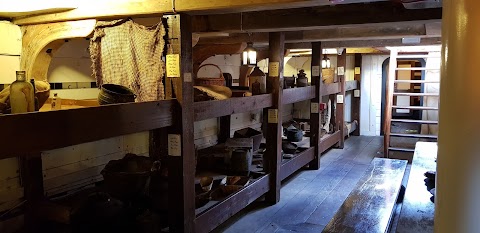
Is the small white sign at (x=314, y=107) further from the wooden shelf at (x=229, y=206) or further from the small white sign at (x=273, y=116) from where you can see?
the wooden shelf at (x=229, y=206)

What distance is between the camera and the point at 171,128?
2758 millimetres

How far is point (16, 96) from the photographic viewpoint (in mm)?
2045

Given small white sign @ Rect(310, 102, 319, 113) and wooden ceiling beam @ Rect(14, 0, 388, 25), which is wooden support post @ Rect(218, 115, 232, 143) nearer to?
small white sign @ Rect(310, 102, 319, 113)

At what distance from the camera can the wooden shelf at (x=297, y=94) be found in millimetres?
4859

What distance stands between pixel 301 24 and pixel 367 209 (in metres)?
1.64

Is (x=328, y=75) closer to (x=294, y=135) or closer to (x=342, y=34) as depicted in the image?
(x=294, y=135)

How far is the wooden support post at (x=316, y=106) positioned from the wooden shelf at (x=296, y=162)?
13cm

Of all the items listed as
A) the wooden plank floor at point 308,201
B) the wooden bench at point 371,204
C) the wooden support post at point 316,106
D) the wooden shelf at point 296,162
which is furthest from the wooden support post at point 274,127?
the wooden support post at point 316,106

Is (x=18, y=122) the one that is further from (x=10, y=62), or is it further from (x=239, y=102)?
(x=239, y=102)

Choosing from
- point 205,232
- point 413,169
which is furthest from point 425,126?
point 205,232

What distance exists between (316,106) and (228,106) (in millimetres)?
3029

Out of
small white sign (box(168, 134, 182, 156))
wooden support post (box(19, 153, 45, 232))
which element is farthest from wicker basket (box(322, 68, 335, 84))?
wooden support post (box(19, 153, 45, 232))

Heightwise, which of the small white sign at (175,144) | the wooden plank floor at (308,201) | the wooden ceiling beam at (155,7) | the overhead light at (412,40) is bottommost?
the wooden plank floor at (308,201)

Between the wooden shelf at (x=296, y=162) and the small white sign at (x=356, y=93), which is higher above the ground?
the small white sign at (x=356, y=93)
